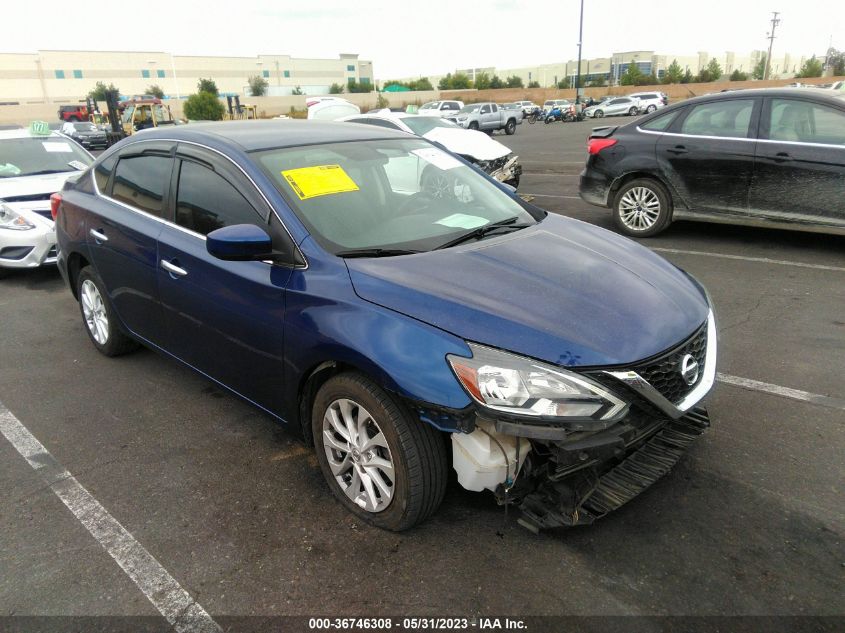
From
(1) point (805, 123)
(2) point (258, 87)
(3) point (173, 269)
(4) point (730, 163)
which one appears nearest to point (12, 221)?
(3) point (173, 269)

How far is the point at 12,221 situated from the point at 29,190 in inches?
20.3

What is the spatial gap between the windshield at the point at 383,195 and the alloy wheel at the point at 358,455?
745mm

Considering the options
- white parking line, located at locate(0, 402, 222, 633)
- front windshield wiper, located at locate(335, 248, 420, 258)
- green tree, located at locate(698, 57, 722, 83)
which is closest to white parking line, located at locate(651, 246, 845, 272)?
front windshield wiper, located at locate(335, 248, 420, 258)

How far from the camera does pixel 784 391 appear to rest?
372 centimetres

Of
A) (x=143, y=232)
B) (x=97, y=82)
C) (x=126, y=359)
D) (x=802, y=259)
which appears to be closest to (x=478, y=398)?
(x=143, y=232)

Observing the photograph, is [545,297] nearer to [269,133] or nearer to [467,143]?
[269,133]

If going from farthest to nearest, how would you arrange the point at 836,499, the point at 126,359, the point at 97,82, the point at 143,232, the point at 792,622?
the point at 97,82
the point at 126,359
the point at 143,232
the point at 836,499
the point at 792,622

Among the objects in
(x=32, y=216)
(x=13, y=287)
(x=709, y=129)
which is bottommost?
(x=13, y=287)

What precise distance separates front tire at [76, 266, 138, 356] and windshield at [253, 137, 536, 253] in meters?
2.00

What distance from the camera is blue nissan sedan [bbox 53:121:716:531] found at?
228 centimetres

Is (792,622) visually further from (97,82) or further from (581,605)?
(97,82)

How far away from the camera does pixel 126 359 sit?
4.67m

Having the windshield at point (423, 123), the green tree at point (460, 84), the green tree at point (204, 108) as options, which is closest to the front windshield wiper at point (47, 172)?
the windshield at point (423, 123)

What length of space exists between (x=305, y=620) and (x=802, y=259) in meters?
6.18
